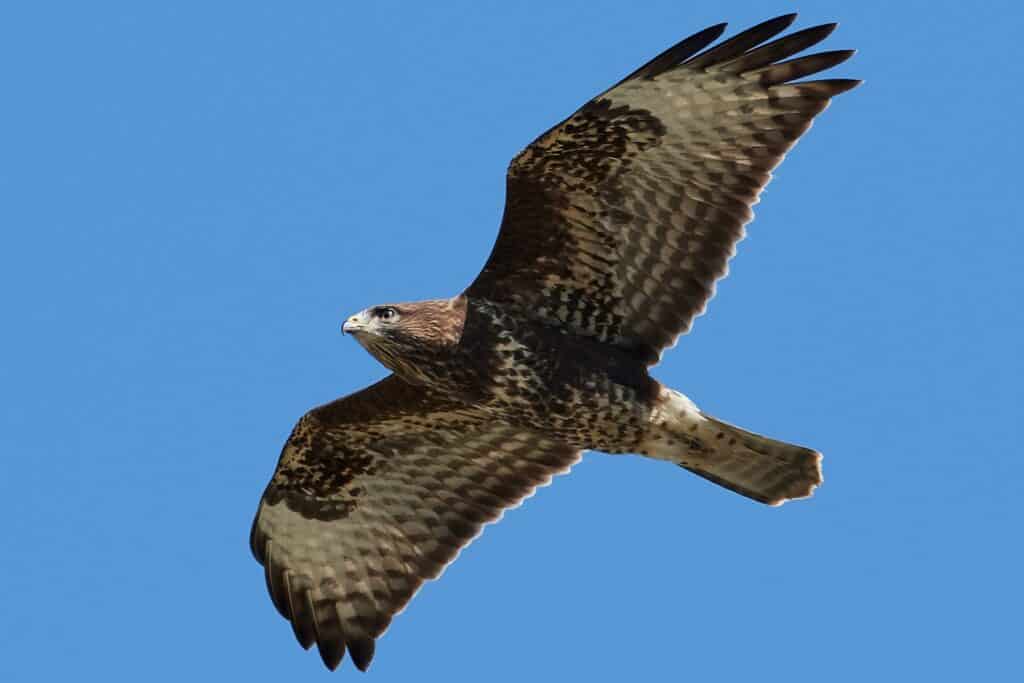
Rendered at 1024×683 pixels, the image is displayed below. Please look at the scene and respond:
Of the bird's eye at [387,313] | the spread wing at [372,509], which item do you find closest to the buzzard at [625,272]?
the bird's eye at [387,313]

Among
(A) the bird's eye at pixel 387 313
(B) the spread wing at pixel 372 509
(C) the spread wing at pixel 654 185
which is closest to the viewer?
(C) the spread wing at pixel 654 185

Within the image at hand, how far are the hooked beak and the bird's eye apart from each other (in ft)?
0.32

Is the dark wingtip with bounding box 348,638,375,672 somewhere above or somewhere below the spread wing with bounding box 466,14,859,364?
below

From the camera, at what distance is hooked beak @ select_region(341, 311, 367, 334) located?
11320mm

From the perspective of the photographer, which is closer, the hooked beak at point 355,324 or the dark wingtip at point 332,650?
the hooked beak at point 355,324

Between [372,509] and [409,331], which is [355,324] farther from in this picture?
[372,509]

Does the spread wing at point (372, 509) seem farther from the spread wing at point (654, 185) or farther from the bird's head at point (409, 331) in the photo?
the spread wing at point (654, 185)

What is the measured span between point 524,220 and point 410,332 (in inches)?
38.5

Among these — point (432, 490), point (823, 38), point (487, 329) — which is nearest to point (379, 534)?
point (432, 490)

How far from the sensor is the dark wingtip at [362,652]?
12.8 m

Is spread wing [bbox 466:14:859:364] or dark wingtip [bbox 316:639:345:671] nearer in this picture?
spread wing [bbox 466:14:859:364]

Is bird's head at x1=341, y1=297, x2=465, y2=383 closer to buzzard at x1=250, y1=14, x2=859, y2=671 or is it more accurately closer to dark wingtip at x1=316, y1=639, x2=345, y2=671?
buzzard at x1=250, y1=14, x2=859, y2=671

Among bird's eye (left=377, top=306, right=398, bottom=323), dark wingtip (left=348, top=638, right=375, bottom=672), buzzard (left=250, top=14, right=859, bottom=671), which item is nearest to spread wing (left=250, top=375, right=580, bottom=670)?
dark wingtip (left=348, top=638, right=375, bottom=672)

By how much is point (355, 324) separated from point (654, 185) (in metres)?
2.00
